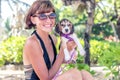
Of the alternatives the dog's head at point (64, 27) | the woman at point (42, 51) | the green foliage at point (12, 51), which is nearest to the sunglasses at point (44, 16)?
the woman at point (42, 51)

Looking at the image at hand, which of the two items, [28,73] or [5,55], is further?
[5,55]

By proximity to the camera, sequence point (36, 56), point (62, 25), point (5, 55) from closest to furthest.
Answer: point (36, 56)
point (62, 25)
point (5, 55)

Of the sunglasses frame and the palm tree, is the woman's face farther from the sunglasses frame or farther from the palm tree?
the palm tree

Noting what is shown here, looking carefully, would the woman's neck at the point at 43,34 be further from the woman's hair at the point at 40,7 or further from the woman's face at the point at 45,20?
the woman's hair at the point at 40,7

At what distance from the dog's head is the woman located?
20cm

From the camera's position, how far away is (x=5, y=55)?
51.4 ft

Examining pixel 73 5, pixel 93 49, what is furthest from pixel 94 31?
pixel 73 5

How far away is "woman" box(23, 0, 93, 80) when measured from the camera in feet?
11.1

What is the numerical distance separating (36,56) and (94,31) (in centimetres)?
3416

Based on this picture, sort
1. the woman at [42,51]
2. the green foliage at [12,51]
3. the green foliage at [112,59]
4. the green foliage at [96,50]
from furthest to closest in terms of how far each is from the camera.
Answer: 1. the green foliage at [96,50]
2. the green foliage at [12,51]
3. the green foliage at [112,59]
4. the woman at [42,51]

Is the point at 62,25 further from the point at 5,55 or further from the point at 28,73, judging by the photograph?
the point at 5,55

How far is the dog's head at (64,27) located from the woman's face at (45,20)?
0.23 meters

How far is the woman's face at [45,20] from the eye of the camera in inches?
137

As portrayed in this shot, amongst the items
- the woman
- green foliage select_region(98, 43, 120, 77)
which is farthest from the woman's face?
green foliage select_region(98, 43, 120, 77)
